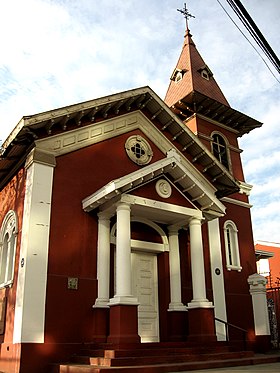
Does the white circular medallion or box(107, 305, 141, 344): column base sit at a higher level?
the white circular medallion

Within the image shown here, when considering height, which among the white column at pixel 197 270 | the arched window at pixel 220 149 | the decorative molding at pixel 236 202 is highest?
the arched window at pixel 220 149

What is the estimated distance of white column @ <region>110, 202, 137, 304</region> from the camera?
10125 mm

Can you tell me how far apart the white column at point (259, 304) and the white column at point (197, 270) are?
13.7ft

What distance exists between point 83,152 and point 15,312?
467 cm

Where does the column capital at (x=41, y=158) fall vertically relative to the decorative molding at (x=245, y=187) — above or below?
below

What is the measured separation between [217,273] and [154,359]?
18.8ft

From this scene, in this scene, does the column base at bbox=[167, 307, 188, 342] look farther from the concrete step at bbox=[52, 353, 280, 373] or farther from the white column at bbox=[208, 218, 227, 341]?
the concrete step at bbox=[52, 353, 280, 373]

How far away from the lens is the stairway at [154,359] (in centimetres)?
855

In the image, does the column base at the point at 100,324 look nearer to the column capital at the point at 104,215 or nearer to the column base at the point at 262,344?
the column capital at the point at 104,215

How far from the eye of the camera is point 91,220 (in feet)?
38.6

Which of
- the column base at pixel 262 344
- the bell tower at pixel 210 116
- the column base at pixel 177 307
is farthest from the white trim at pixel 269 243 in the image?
the column base at pixel 177 307

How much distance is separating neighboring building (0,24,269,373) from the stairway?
16.2 inches

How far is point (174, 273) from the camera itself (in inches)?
500

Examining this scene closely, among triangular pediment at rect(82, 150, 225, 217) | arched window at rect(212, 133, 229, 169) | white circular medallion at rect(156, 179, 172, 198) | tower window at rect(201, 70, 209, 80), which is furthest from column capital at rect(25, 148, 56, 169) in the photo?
tower window at rect(201, 70, 209, 80)
